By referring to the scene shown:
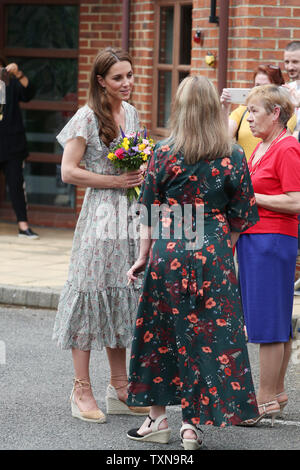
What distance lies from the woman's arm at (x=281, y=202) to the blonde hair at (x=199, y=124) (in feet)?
2.11

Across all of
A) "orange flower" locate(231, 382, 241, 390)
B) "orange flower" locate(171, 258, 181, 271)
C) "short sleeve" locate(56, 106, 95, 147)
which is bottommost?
"orange flower" locate(231, 382, 241, 390)

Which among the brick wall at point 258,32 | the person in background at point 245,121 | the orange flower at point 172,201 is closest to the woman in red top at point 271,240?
the orange flower at point 172,201

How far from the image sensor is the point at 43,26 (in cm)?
1165

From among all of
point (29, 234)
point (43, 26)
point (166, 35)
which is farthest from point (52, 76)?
point (29, 234)

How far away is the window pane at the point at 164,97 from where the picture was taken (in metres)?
10.8

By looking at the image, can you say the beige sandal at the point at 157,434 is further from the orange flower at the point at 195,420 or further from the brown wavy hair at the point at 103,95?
the brown wavy hair at the point at 103,95

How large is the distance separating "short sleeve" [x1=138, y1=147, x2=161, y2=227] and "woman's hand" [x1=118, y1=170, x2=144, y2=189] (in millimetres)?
548

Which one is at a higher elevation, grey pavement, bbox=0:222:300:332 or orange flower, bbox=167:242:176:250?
orange flower, bbox=167:242:176:250

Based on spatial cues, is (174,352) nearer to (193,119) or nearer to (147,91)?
(193,119)

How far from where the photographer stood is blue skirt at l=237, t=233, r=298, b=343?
541 centimetres

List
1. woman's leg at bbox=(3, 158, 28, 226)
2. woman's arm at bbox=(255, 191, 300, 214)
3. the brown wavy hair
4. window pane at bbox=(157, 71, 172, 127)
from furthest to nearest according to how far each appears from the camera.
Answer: woman's leg at bbox=(3, 158, 28, 226) → window pane at bbox=(157, 71, 172, 127) → the brown wavy hair → woman's arm at bbox=(255, 191, 300, 214)

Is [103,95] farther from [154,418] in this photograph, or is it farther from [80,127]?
[154,418]

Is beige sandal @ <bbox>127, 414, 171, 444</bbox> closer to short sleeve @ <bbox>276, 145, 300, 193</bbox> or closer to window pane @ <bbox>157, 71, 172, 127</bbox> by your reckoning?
short sleeve @ <bbox>276, 145, 300, 193</bbox>

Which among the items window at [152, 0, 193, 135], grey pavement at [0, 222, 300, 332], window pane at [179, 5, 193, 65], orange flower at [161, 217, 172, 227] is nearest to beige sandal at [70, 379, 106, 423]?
orange flower at [161, 217, 172, 227]
